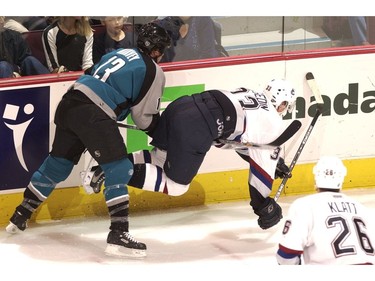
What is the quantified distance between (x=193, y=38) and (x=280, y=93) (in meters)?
0.72

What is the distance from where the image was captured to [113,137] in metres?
5.21

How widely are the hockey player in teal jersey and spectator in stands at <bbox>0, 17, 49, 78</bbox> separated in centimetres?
46

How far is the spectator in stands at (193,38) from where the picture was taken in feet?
19.7

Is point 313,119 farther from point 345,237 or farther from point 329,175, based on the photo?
point 345,237

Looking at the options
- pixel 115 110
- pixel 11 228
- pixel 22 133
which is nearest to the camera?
pixel 115 110

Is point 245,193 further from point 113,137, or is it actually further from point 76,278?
point 76,278

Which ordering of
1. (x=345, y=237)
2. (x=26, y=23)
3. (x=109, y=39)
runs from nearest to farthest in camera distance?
1. (x=345, y=237)
2. (x=26, y=23)
3. (x=109, y=39)

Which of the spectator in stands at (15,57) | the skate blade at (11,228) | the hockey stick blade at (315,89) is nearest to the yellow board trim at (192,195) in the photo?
the skate blade at (11,228)

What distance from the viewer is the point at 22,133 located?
223 inches

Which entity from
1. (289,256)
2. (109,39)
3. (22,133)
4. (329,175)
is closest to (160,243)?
(22,133)

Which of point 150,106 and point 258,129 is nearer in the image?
point 150,106

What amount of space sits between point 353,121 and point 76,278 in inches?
97.4

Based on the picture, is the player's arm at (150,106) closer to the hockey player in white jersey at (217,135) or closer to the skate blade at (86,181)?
the hockey player in white jersey at (217,135)

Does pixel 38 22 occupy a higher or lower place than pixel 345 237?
higher
